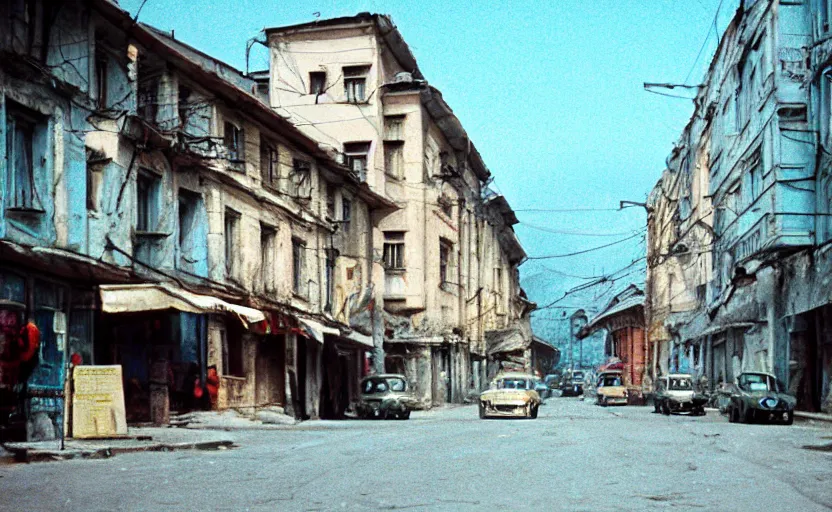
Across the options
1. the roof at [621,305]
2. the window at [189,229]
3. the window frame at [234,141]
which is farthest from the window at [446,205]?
the roof at [621,305]

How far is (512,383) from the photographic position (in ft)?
121

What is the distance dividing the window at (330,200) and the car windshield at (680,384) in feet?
48.9

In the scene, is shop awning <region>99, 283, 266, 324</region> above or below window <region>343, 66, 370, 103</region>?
below

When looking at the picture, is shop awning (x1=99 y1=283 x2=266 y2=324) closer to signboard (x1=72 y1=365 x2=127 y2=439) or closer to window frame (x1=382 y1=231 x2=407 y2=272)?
signboard (x1=72 y1=365 x2=127 y2=439)

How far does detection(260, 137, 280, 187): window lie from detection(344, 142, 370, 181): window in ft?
40.7

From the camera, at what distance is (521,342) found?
63.4 meters

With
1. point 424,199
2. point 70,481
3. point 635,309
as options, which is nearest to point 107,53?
point 70,481

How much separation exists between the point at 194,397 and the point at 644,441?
40.1 feet

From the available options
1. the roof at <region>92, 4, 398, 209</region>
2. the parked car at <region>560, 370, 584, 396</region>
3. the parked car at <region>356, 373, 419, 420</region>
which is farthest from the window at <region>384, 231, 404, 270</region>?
the parked car at <region>560, 370, 584, 396</region>

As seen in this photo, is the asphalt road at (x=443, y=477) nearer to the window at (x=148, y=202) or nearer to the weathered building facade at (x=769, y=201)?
the window at (x=148, y=202)

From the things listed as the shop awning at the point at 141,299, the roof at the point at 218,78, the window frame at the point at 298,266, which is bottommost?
the shop awning at the point at 141,299

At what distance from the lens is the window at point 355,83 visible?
47688 millimetres

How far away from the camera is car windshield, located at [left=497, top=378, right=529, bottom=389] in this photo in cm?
3681

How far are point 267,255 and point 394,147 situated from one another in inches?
673
